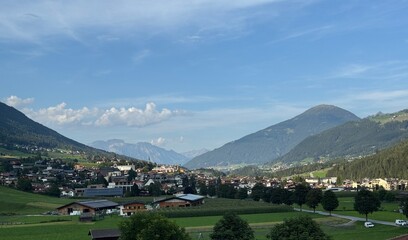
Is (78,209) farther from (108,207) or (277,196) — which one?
(277,196)

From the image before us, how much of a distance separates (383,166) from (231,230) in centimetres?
15104

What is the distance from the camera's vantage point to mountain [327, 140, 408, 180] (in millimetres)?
169250

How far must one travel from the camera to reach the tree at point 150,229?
1302 inches

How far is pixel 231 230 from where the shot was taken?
1495 inches

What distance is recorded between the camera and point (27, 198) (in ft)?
317

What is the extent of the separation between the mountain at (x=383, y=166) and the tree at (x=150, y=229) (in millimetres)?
142940

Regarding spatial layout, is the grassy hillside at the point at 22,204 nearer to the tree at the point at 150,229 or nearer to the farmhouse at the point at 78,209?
the farmhouse at the point at 78,209

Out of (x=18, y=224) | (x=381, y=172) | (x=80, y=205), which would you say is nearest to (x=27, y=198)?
(x=80, y=205)

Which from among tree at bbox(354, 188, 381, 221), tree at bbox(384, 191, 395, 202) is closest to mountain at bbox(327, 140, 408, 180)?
tree at bbox(384, 191, 395, 202)

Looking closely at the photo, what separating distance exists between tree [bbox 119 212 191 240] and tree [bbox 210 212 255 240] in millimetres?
4335

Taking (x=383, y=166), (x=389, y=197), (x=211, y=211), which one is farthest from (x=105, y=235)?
(x=383, y=166)

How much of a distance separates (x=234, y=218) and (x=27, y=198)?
225 feet

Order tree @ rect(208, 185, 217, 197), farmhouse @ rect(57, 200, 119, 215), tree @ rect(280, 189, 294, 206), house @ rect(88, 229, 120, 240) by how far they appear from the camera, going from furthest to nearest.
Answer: tree @ rect(208, 185, 217, 197) → tree @ rect(280, 189, 294, 206) → farmhouse @ rect(57, 200, 119, 215) → house @ rect(88, 229, 120, 240)

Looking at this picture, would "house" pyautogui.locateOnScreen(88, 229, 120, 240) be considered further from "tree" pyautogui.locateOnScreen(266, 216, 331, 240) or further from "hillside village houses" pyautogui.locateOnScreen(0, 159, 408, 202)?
"hillside village houses" pyautogui.locateOnScreen(0, 159, 408, 202)
